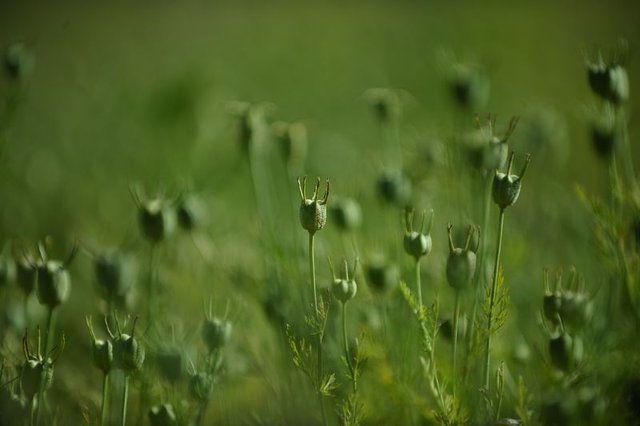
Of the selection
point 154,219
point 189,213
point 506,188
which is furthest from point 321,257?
point 506,188

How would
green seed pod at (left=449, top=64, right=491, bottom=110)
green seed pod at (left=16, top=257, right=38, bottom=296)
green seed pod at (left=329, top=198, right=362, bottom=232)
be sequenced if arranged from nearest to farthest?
green seed pod at (left=16, top=257, right=38, bottom=296) < green seed pod at (left=329, top=198, right=362, bottom=232) < green seed pod at (left=449, top=64, right=491, bottom=110)

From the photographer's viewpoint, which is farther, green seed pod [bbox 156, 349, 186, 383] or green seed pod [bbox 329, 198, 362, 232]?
green seed pod [bbox 329, 198, 362, 232]

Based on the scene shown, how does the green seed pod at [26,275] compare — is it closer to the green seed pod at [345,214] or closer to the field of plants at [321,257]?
the field of plants at [321,257]

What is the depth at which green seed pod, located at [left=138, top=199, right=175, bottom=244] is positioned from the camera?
3.14ft

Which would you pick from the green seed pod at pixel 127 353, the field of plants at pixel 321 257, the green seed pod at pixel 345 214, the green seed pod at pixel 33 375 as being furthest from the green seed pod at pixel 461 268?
the green seed pod at pixel 33 375

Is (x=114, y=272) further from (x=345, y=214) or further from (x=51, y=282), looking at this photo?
(x=345, y=214)

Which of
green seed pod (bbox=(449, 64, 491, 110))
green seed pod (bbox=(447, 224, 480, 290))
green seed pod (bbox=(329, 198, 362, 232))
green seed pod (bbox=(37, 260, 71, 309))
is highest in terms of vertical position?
green seed pod (bbox=(449, 64, 491, 110))

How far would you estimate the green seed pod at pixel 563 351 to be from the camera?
2.75 feet

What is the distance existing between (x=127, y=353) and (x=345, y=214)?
375mm

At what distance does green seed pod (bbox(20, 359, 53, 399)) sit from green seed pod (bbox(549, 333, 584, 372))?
0.57 m

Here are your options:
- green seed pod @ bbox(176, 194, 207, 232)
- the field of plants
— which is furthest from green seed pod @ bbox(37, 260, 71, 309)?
green seed pod @ bbox(176, 194, 207, 232)

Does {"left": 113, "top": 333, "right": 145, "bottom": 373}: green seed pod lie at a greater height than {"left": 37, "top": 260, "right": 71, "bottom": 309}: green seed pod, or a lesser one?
lesser

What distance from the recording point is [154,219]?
96cm

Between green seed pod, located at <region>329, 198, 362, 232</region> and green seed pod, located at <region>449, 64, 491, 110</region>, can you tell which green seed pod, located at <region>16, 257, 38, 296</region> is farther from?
green seed pod, located at <region>449, 64, 491, 110</region>
